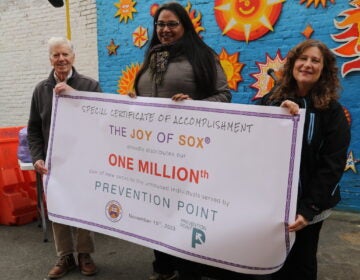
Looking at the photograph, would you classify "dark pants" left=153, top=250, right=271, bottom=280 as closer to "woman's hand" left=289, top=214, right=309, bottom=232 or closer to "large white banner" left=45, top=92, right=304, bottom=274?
"large white banner" left=45, top=92, right=304, bottom=274

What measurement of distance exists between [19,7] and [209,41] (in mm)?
4227

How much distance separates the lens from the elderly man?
2.88 meters

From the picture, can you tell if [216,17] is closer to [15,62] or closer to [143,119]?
[143,119]

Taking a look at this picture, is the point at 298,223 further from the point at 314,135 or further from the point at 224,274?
the point at 224,274

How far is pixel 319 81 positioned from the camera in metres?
2.11

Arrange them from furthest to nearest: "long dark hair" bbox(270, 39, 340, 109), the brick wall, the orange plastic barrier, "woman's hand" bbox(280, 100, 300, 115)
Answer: the brick wall → the orange plastic barrier → "long dark hair" bbox(270, 39, 340, 109) → "woman's hand" bbox(280, 100, 300, 115)

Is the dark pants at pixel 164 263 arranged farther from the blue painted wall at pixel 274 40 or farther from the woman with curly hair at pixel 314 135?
the blue painted wall at pixel 274 40

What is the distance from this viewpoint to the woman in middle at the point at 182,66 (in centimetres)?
250

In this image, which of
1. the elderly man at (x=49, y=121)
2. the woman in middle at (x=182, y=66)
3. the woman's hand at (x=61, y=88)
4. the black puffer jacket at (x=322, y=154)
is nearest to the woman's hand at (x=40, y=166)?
the elderly man at (x=49, y=121)

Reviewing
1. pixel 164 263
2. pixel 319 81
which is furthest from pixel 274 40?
pixel 164 263

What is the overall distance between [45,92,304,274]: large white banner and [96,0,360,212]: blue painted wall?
2668mm

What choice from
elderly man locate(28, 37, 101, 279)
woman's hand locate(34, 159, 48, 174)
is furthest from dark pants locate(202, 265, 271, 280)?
woman's hand locate(34, 159, 48, 174)

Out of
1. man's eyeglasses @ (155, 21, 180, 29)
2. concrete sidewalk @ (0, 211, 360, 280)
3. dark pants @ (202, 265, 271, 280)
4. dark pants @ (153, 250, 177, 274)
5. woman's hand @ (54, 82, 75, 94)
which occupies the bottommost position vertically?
concrete sidewalk @ (0, 211, 360, 280)

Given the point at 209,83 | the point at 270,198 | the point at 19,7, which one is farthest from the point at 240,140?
the point at 19,7
